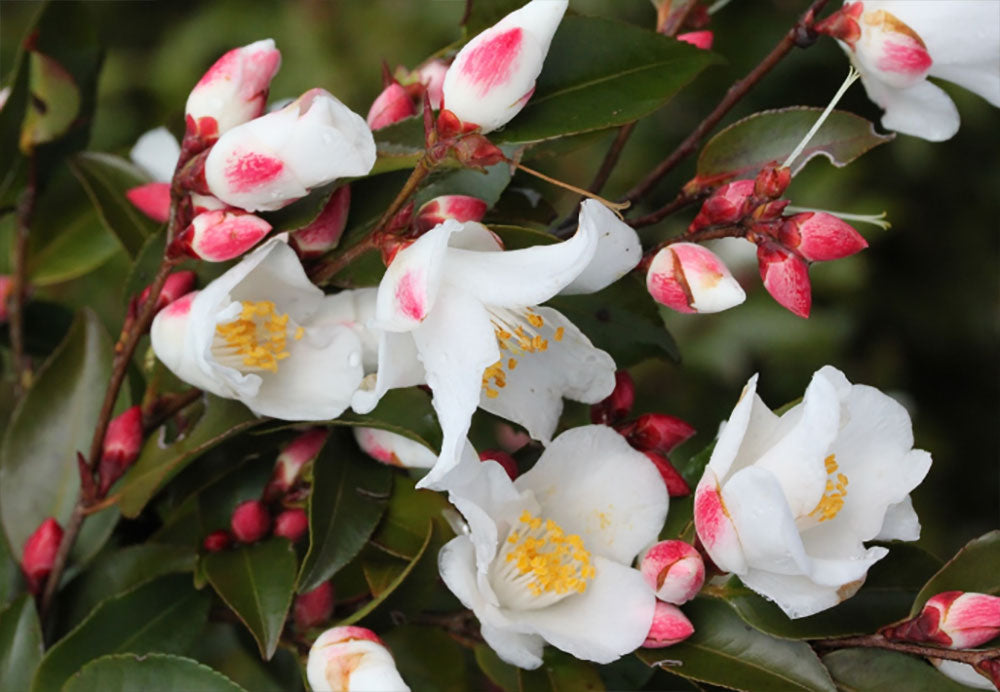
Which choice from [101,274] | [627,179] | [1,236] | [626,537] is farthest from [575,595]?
[101,274]

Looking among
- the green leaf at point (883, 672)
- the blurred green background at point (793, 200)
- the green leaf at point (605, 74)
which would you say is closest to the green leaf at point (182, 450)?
the green leaf at point (605, 74)

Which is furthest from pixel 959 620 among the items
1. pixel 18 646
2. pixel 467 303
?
pixel 18 646

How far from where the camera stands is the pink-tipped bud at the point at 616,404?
0.63 metres

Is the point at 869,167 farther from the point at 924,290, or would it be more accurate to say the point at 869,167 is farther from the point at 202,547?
the point at 202,547

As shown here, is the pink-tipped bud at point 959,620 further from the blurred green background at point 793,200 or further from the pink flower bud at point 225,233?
the blurred green background at point 793,200

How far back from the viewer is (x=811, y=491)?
51 centimetres

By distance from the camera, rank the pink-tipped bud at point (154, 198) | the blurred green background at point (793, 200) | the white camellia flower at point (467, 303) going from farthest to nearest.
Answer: the blurred green background at point (793, 200) < the pink-tipped bud at point (154, 198) < the white camellia flower at point (467, 303)

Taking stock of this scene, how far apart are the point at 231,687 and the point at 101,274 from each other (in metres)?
1.29

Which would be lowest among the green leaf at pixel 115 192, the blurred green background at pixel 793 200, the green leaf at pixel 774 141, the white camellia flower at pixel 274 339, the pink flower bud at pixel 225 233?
the blurred green background at pixel 793 200

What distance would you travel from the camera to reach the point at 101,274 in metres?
1.73

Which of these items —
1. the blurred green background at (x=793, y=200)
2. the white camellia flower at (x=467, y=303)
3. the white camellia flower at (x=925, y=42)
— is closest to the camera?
the white camellia flower at (x=467, y=303)

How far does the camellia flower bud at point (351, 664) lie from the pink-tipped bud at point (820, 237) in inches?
11.2

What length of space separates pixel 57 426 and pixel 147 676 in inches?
8.4

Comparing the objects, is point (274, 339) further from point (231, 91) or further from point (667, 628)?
point (667, 628)
